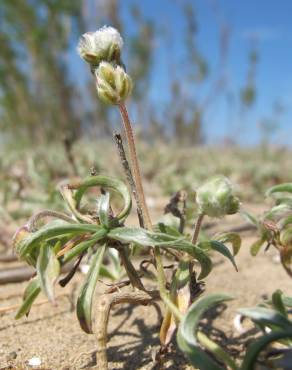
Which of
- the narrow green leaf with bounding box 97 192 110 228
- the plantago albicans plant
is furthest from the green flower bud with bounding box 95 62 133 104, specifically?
the narrow green leaf with bounding box 97 192 110 228

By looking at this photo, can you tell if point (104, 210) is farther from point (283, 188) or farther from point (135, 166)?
point (283, 188)

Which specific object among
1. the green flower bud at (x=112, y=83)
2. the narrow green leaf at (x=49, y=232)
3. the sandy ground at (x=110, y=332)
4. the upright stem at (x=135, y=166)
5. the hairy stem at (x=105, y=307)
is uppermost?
the green flower bud at (x=112, y=83)

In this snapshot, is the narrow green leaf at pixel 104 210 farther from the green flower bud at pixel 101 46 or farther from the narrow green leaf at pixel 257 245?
the narrow green leaf at pixel 257 245

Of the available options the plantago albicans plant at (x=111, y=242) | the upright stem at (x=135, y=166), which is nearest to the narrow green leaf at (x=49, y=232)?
the plantago albicans plant at (x=111, y=242)

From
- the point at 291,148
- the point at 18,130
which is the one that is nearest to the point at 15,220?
the point at 291,148

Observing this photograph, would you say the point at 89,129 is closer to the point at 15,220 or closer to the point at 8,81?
the point at 8,81

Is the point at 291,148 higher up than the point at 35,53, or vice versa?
the point at 35,53

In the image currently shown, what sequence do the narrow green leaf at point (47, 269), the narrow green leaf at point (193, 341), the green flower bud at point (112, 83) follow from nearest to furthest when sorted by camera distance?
the narrow green leaf at point (193, 341)
the narrow green leaf at point (47, 269)
the green flower bud at point (112, 83)
